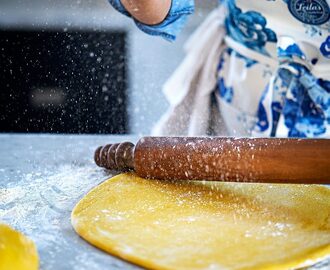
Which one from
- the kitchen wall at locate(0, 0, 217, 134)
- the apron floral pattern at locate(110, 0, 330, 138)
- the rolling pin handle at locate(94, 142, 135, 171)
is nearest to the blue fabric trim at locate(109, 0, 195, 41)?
the apron floral pattern at locate(110, 0, 330, 138)

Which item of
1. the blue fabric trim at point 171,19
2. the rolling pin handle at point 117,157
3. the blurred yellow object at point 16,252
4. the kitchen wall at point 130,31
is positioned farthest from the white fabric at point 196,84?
the kitchen wall at point 130,31

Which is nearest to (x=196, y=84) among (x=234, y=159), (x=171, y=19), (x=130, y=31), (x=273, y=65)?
(x=273, y=65)

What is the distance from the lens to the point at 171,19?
3.18 feet

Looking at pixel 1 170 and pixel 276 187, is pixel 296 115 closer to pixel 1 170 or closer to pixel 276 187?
pixel 276 187

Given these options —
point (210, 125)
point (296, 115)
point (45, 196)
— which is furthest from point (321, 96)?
point (45, 196)

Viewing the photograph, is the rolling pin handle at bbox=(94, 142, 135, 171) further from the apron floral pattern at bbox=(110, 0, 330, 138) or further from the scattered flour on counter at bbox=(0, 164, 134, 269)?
the apron floral pattern at bbox=(110, 0, 330, 138)

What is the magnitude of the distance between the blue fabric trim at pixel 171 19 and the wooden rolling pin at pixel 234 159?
245 mm

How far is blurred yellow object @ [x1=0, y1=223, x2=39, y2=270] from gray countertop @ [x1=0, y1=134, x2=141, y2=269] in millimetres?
18

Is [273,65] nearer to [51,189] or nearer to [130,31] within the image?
[51,189]

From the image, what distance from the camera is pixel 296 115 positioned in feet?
3.61

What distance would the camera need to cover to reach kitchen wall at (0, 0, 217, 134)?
2.29 m

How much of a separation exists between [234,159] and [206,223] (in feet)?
0.35

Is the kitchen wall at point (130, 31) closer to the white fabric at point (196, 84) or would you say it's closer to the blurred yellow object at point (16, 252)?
the white fabric at point (196, 84)

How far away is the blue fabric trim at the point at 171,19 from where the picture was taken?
95cm
